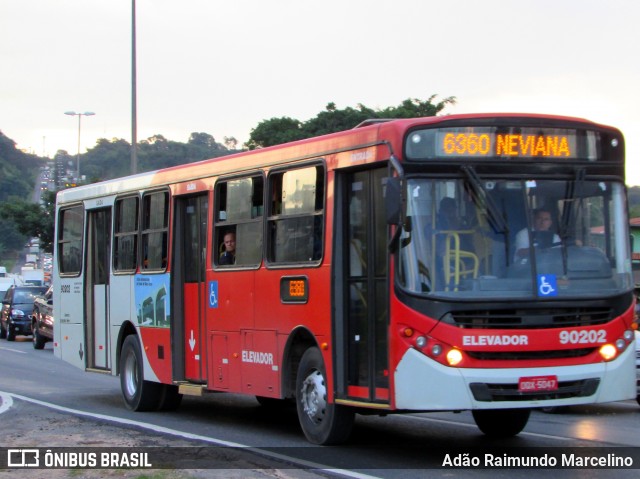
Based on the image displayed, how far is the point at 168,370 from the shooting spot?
14.7 meters

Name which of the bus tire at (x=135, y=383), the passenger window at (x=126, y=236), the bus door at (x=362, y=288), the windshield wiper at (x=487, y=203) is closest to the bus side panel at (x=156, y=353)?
the bus tire at (x=135, y=383)

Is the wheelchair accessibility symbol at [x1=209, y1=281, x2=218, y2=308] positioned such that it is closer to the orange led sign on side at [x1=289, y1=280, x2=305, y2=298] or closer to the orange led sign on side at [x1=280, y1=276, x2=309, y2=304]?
the orange led sign on side at [x1=280, y1=276, x2=309, y2=304]

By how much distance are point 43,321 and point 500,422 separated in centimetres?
2249

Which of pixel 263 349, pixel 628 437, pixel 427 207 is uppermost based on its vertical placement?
pixel 427 207

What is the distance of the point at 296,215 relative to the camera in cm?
1180

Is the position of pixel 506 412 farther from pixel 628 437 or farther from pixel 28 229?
pixel 28 229

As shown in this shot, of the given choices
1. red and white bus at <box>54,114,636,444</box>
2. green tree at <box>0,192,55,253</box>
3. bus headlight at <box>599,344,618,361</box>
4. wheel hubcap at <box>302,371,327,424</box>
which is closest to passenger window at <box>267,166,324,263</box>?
red and white bus at <box>54,114,636,444</box>

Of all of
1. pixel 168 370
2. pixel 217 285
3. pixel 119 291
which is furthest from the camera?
pixel 119 291

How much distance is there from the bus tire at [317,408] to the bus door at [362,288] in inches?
13.9

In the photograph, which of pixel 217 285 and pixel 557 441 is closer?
pixel 557 441

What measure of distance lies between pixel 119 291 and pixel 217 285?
3.19m

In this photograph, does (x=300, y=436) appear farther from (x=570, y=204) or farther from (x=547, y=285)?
(x=570, y=204)

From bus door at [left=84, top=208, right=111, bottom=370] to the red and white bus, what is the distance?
4.24 meters

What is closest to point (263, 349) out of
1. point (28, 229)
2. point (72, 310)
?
point (72, 310)
